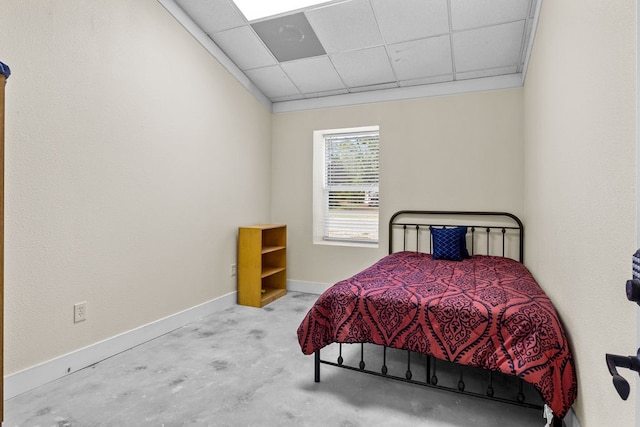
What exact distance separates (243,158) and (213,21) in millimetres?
1298

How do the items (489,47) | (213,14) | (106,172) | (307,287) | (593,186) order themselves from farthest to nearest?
(307,287) → (489,47) → (213,14) → (106,172) → (593,186)

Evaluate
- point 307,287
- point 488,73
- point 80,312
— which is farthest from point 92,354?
point 488,73

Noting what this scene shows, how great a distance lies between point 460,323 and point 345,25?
2439 millimetres

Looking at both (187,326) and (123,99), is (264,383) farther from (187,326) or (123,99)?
(123,99)

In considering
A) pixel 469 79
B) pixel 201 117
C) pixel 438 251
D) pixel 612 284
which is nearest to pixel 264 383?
pixel 612 284

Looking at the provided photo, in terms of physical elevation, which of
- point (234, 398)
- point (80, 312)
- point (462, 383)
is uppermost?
point (80, 312)

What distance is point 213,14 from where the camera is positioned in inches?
104

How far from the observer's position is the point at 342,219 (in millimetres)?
3936

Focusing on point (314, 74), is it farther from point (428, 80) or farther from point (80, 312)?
point (80, 312)

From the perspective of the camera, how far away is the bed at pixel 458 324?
129 centimetres

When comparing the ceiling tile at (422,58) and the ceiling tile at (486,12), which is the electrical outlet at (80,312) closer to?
the ceiling tile at (422,58)

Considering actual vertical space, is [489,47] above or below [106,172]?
above

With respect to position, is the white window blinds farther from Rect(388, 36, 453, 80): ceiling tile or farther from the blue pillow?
the blue pillow

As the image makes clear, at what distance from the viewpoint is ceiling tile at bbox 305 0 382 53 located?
249 cm
